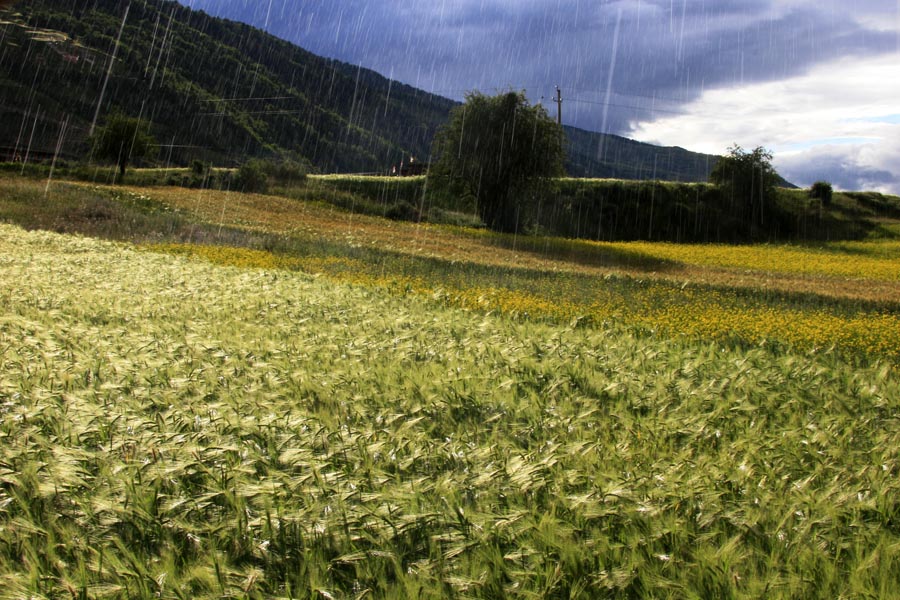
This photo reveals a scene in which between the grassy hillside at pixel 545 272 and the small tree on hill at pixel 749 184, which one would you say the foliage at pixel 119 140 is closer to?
the grassy hillside at pixel 545 272

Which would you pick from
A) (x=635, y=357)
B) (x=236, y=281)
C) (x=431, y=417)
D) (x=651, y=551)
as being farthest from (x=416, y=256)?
(x=651, y=551)

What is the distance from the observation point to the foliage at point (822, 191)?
155 ft

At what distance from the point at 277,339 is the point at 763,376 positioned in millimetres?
3454

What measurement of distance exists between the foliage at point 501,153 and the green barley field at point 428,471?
3475cm

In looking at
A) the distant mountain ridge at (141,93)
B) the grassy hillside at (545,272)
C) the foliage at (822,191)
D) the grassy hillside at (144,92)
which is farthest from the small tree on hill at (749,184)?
the grassy hillside at (144,92)

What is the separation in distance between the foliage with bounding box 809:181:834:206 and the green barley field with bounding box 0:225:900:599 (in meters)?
49.8

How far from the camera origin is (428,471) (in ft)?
8.18

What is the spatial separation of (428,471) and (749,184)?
48.2m

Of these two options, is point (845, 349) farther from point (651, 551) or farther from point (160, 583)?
point (160, 583)

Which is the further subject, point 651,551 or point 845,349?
point 845,349

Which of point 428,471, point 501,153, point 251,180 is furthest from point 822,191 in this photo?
point 428,471

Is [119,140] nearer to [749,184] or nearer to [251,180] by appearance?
[251,180]

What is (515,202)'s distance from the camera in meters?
39.5

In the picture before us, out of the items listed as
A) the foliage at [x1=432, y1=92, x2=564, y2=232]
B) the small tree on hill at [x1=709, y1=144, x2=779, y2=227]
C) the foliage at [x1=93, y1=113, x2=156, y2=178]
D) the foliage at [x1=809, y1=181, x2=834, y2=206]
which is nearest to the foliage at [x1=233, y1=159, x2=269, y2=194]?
the foliage at [x1=93, y1=113, x2=156, y2=178]
